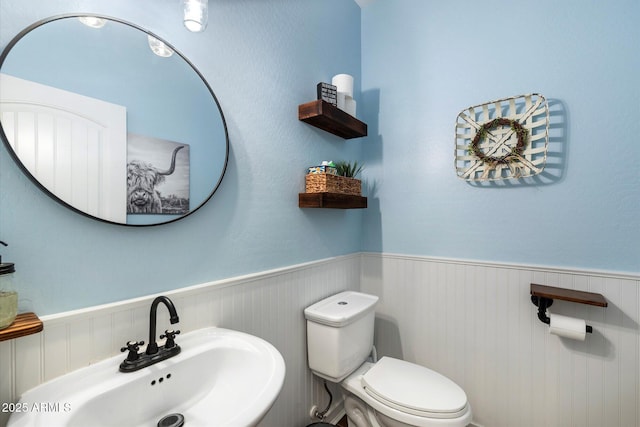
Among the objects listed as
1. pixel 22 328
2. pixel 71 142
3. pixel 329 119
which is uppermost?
pixel 329 119

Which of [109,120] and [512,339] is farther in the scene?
[512,339]

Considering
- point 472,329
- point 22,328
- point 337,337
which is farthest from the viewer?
point 472,329

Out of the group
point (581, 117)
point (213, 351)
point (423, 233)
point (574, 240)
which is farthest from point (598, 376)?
point (213, 351)

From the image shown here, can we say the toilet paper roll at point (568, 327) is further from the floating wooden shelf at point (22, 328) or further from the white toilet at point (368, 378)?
the floating wooden shelf at point (22, 328)

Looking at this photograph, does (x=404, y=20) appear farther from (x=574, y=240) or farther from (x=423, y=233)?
(x=574, y=240)

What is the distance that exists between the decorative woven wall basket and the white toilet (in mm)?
976

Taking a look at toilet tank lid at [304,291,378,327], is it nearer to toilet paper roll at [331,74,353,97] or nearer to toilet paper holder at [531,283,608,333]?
toilet paper holder at [531,283,608,333]

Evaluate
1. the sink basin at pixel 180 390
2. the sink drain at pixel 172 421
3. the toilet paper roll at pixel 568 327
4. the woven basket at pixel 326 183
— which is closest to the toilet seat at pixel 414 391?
the toilet paper roll at pixel 568 327

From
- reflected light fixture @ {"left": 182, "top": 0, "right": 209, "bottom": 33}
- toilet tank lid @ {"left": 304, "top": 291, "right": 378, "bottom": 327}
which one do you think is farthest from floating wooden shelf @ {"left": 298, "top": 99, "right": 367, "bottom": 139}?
toilet tank lid @ {"left": 304, "top": 291, "right": 378, "bottom": 327}

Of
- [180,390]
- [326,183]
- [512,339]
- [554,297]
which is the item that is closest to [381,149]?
Result: [326,183]

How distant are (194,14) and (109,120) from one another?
1.39 feet

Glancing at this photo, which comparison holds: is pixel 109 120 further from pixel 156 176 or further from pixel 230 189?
pixel 230 189

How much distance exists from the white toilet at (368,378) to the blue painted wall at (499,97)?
25.2 inches

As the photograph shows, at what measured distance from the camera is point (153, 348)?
2.67 ft
